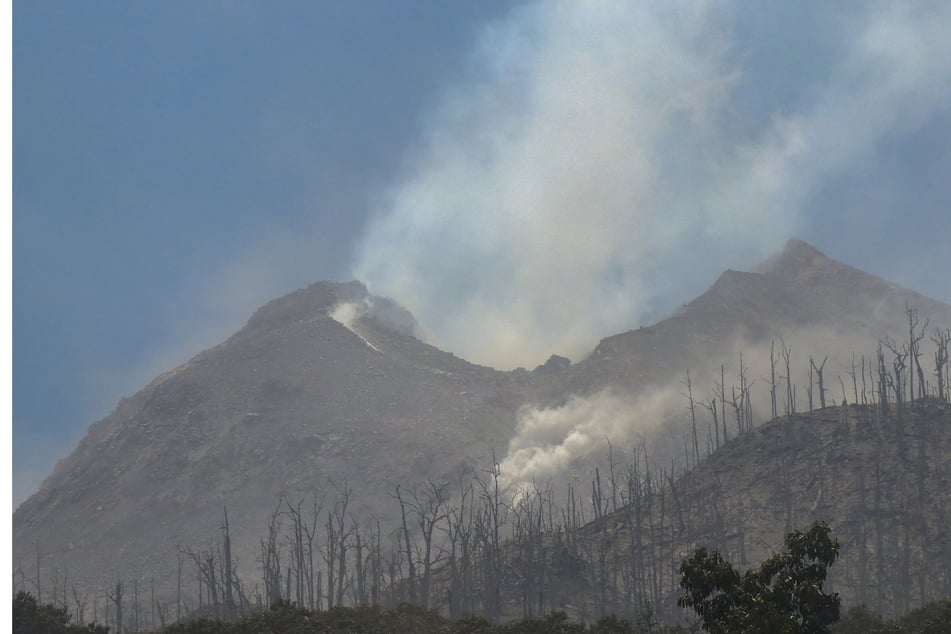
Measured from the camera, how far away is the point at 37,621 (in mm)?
47031

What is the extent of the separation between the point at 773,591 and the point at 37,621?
109 ft

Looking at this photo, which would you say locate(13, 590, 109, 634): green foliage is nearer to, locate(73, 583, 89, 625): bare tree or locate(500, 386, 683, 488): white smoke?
locate(73, 583, 89, 625): bare tree

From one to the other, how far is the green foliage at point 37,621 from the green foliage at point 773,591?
1152 inches

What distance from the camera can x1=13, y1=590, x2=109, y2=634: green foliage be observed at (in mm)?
46281

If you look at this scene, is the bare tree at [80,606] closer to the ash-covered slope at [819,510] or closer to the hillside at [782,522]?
the hillside at [782,522]

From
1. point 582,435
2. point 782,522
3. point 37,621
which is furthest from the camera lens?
point 582,435

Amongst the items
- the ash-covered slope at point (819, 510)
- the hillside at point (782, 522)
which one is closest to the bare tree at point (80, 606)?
the hillside at point (782, 522)

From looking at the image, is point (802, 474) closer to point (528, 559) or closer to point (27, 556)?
point (528, 559)

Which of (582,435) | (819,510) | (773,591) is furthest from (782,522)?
(582,435)

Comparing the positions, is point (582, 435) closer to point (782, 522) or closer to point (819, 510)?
point (782, 522)

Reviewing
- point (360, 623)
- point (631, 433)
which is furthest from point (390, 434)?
point (360, 623)

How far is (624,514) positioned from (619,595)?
1001 centimetres

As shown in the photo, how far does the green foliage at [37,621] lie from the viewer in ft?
152

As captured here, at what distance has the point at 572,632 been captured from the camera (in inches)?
1913
